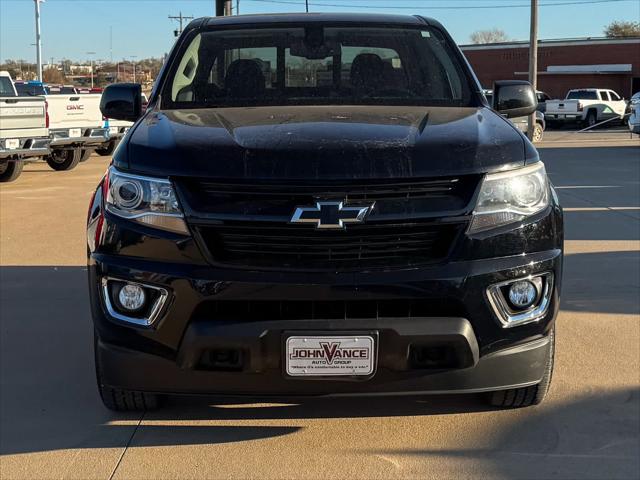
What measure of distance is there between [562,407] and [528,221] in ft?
3.94

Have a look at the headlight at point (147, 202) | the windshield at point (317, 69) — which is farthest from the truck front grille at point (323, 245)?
the windshield at point (317, 69)

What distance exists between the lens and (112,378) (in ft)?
10.6

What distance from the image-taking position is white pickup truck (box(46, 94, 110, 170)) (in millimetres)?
16094

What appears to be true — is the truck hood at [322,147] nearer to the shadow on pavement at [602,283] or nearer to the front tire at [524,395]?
the front tire at [524,395]

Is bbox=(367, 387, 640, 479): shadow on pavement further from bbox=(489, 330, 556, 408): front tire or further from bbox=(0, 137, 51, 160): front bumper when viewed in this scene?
bbox=(0, 137, 51, 160): front bumper

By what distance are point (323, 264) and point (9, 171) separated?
13.1m

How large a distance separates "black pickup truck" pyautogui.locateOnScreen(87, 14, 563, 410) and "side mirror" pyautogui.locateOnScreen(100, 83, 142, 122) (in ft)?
4.84

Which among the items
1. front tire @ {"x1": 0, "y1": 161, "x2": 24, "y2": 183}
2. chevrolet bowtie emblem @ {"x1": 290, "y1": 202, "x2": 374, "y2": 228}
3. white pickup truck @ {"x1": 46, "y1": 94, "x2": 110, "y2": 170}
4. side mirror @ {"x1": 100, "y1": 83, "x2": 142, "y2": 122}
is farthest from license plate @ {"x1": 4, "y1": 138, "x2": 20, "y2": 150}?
chevrolet bowtie emblem @ {"x1": 290, "y1": 202, "x2": 374, "y2": 228}

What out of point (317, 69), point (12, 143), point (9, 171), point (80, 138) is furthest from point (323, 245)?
point (80, 138)

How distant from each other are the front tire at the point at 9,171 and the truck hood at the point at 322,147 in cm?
1192

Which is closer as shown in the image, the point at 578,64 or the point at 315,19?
the point at 315,19

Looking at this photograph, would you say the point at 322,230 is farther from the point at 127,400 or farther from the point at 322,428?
the point at 127,400

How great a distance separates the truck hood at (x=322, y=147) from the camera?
10.0ft

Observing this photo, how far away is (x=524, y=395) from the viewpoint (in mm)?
3715
